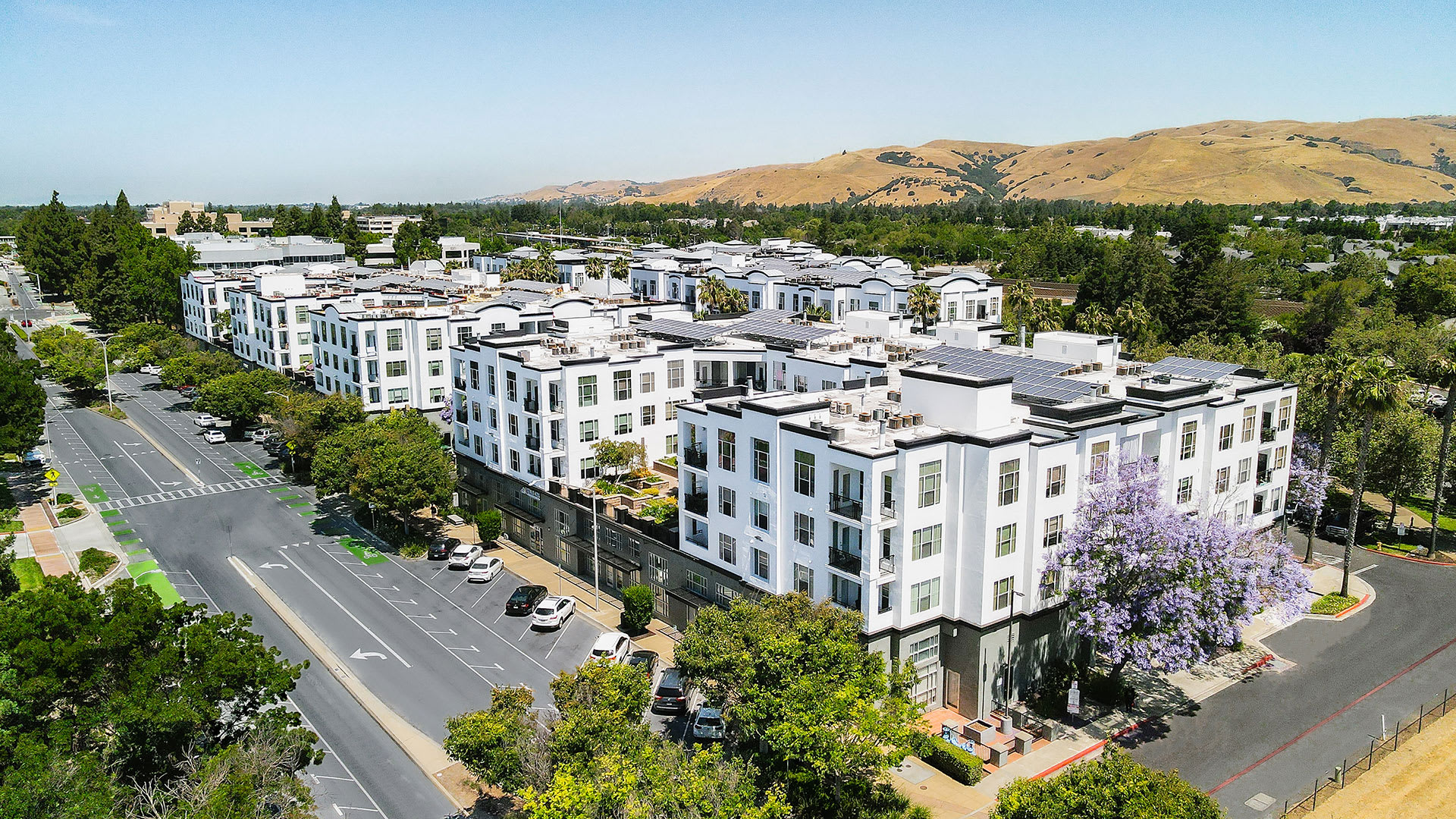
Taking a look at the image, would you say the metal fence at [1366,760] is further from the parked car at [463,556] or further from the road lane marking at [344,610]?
the parked car at [463,556]

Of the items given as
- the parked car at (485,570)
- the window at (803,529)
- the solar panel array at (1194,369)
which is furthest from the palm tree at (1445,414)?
the parked car at (485,570)

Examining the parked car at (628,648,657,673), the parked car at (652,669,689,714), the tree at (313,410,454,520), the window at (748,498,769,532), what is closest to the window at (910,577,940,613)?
the window at (748,498,769,532)

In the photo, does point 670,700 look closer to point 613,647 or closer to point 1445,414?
point 613,647

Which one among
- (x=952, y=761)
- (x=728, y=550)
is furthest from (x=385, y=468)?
(x=952, y=761)

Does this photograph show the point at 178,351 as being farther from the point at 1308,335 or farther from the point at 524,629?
the point at 1308,335

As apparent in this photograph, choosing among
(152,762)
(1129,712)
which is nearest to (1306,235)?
(1129,712)

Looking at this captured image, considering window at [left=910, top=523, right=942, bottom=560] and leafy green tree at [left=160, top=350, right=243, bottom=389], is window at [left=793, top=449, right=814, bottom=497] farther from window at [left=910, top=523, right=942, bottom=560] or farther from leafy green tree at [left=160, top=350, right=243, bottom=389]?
leafy green tree at [left=160, top=350, right=243, bottom=389]
